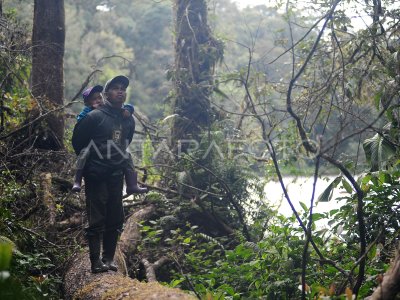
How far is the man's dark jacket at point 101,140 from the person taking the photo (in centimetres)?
562

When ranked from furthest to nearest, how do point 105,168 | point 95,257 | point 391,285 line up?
point 105,168
point 95,257
point 391,285

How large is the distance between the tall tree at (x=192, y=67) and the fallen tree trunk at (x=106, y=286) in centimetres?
Result: 389

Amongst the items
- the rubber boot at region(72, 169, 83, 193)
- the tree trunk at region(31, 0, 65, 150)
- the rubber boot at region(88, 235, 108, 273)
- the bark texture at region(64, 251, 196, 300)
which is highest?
the tree trunk at region(31, 0, 65, 150)

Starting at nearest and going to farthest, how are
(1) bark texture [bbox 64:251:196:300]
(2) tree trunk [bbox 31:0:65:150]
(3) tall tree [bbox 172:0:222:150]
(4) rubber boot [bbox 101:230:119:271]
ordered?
(1) bark texture [bbox 64:251:196:300], (4) rubber boot [bbox 101:230:119:271], (2) tree trunk [bbox 31:0:65:150], (3) tall tree [bbox 172:0:222:150]

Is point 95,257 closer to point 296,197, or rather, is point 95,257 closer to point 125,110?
point 125,110

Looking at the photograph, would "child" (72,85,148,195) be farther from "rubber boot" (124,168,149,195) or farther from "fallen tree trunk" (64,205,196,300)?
"fallen tree trunk" (64,205,196,300)

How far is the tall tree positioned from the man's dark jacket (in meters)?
3.84

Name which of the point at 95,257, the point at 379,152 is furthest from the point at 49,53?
the point at 379,152

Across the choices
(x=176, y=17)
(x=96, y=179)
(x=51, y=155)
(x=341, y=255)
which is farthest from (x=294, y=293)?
(x=176, y=17)

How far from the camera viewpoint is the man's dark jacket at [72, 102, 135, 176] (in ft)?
18.5

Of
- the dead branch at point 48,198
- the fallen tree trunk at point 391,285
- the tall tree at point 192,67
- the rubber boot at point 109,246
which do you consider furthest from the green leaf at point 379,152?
the tall tree at point 192,67

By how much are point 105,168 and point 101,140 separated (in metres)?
0.28

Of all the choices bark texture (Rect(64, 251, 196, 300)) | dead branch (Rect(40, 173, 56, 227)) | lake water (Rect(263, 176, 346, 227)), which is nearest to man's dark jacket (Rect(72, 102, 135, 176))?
bark texture (Rect(64, 251, 196, 300))

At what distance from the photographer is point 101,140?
18.7ft
